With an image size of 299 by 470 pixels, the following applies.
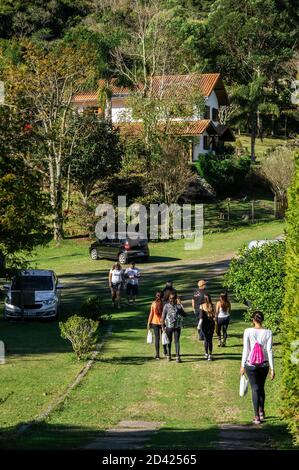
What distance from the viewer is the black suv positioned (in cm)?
3900

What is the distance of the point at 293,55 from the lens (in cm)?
7775

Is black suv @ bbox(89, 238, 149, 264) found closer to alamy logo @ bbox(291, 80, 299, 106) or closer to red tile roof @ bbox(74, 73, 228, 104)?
red tile roof @ bbox(74, 73, 228, 104)

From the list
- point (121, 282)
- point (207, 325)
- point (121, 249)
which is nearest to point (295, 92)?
point (121, 249)

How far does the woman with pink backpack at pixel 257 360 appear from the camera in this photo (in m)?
12.3

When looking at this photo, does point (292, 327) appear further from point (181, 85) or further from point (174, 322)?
point (181, 85)

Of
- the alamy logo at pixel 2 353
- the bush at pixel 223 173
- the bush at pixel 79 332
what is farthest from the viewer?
the bush at pixel 223 173

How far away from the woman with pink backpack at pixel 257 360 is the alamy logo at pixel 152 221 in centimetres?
3278

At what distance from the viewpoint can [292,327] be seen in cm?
1030

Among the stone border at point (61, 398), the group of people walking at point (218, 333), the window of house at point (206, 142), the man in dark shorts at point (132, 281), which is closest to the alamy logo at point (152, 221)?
the window of house at point (206, 142)

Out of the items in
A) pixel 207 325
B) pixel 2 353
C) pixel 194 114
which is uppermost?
pixel 194 114

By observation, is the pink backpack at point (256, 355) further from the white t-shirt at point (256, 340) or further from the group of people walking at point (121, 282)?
the group of people walking at point (121, 282)

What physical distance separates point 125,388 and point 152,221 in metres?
32.7

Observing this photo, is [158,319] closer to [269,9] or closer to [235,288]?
[235,288]

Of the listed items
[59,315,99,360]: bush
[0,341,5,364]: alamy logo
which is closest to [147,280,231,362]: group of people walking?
[59,315,99,360]: bush
